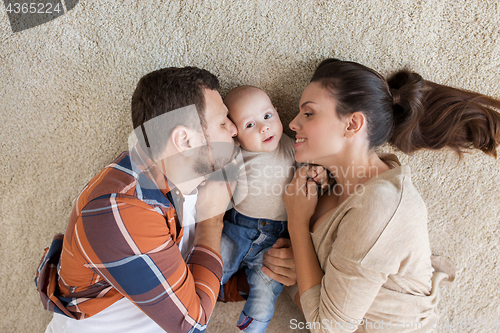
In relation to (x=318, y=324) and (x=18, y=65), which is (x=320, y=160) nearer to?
(x=318, y=324)

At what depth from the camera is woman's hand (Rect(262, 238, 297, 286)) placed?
119 centimetres

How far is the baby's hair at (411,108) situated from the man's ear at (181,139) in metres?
0.56

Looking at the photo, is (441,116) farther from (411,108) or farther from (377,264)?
(377,264)

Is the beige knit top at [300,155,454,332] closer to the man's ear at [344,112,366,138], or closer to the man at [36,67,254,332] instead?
the man's ear at [344,112,366,138]

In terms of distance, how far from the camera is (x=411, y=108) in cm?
105

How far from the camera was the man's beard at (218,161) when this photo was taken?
104cm

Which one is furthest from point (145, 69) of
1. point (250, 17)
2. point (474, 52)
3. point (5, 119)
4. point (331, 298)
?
point (474, 52)

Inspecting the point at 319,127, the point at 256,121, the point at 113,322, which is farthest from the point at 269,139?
the point at 113,322

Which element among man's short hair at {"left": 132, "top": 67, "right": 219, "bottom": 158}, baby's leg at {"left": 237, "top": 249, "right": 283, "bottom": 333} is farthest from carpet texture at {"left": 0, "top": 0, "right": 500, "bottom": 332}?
baby's leg at {"left": 237, "top": 249, "right": 283, "bottom": 333}

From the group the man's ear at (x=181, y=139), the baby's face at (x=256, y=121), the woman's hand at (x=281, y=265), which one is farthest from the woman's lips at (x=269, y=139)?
the woman's hand at (x=281, y=265)

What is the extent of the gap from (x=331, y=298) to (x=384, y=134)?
0.65m

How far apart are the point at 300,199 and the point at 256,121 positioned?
1.22 ft

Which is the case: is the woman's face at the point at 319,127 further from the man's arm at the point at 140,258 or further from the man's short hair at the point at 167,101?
the man's arm at the point at 140,258

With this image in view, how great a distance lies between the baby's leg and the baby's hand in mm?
407
